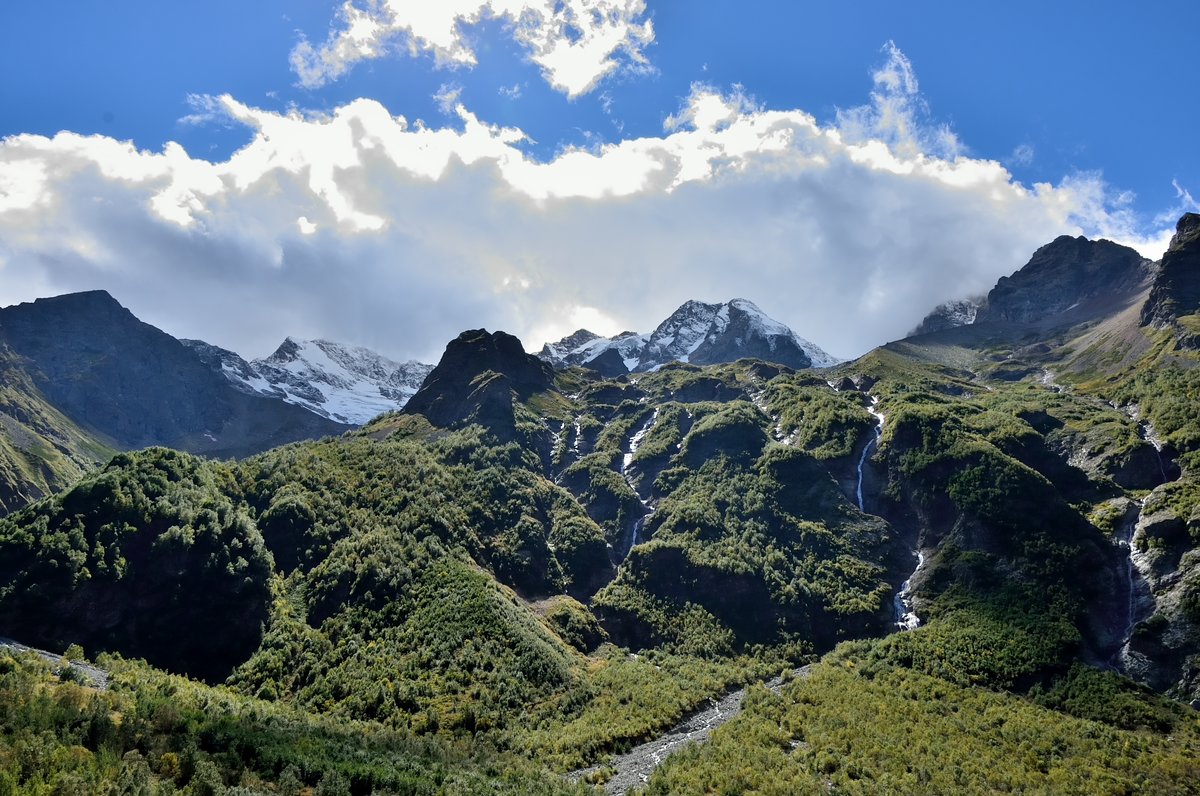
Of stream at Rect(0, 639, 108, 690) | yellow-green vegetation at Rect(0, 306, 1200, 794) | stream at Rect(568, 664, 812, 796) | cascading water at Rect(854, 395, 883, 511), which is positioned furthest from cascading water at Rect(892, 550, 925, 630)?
stream at Rect(0, 639, 108, 690)

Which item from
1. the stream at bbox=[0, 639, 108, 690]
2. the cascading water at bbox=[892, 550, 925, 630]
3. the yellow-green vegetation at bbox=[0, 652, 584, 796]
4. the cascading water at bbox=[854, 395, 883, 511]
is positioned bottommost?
the stream at bbox=[0, 639, 108, 690]

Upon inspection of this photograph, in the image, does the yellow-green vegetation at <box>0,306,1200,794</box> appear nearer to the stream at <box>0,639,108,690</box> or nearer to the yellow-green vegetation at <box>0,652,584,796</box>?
the yellow-green vegetation at <box>0,652,584,796</box>

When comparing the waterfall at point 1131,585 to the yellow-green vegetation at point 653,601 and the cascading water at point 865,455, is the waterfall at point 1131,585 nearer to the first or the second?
the yellow-green vegetation at point 653,601

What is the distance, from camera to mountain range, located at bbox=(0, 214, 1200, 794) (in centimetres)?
6688

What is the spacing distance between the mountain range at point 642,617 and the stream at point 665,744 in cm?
64

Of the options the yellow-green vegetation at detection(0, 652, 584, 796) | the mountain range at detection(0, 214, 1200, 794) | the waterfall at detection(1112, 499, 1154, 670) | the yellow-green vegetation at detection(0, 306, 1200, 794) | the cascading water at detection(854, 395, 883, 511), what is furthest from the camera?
the cascading water at detection(854, 395, 883, 511)

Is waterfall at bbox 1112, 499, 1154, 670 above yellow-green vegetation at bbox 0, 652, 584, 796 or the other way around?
above

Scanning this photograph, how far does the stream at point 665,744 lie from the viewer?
236 feet

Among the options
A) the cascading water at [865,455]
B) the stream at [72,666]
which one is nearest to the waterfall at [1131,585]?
the cascading water at [865,455]

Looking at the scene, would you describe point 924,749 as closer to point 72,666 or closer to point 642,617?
point 642,617

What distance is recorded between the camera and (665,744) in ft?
266

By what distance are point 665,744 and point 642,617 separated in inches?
1650

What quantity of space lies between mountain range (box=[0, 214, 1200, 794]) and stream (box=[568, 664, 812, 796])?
639 millimetres

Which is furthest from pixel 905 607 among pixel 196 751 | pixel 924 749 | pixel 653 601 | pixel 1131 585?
pixel 196 751
